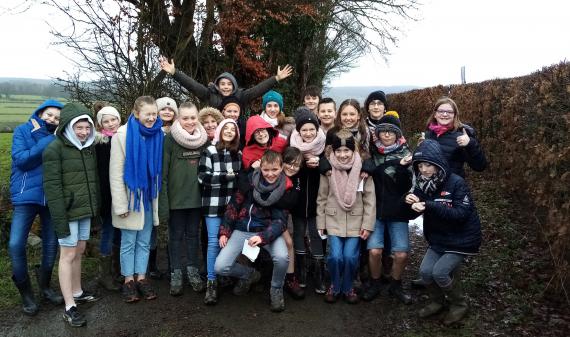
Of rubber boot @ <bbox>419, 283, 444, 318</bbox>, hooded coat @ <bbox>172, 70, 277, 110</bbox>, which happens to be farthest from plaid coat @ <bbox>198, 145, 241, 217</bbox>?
rubber boot @ <bbox>419, 283, 444, 318</bbox>

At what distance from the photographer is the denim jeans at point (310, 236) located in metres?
4.52

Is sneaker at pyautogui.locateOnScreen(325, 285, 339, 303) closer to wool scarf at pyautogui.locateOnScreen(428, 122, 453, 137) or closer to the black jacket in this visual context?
the black jacket

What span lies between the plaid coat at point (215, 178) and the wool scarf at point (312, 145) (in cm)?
67

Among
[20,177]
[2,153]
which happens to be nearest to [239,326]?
[20,177]

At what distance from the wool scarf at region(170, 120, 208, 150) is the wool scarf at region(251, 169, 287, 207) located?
2.36 ft

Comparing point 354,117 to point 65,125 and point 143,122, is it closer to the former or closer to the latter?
point 143,122

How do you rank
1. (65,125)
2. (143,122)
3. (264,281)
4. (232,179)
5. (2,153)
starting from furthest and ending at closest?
(2,153) → (264,281) → (232,179) → (143,122) → (65,125)

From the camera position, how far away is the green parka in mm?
3664

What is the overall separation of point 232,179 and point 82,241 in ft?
4.99

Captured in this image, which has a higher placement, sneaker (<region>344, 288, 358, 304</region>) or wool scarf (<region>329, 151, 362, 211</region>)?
wool scarf (<region>329, 151, 362, 211</region>)

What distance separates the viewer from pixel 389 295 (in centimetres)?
443

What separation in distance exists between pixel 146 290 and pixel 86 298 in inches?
22.8

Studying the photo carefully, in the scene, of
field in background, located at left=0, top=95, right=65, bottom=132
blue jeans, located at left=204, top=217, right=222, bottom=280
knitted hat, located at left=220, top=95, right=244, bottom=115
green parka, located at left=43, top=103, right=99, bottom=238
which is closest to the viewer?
green parka, located at left=43, top=103, right=99, bottom=238

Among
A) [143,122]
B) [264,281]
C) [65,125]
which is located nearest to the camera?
[65,125]
